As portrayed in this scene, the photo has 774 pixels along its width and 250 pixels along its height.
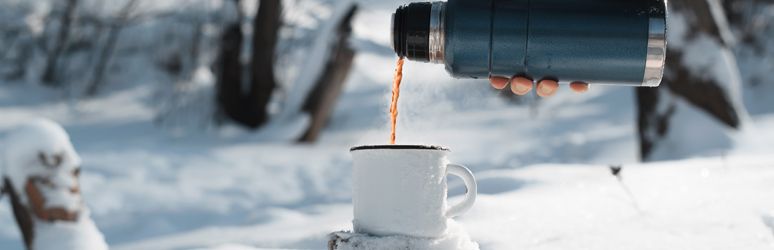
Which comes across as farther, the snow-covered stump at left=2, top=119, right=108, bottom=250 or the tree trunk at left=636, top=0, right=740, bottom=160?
the tree trunk at left=636, top=0, right=740, bottom=160

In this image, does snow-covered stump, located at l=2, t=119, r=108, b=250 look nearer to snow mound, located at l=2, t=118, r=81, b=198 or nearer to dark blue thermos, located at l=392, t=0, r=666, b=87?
snow mound, located at l=2, t=118, r=81, b=198

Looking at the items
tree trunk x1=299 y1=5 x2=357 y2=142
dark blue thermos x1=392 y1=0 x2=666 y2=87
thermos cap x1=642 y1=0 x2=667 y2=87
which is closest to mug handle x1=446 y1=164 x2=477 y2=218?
dark blue thermos x1=392 y1=0 x2=666 y2=87

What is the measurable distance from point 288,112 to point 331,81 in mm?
576

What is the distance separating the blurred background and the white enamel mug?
0.30 metres

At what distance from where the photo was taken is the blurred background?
281cm

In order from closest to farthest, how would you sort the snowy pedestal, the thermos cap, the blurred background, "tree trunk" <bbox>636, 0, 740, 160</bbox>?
1. the snowy pedestal
2. the thermos cap
3. the blurred background
4. "tree trunk" <bbox>636, 0, 740, 160</bbox>

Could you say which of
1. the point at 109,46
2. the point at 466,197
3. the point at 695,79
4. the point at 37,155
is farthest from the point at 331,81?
the point at 109,46

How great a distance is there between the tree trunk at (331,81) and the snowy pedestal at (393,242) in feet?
14.6

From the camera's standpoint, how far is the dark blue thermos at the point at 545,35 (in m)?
1.16

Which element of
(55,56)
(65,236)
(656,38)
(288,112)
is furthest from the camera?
(55,56)

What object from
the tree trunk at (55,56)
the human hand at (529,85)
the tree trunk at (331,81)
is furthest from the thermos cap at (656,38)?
the tree trunk at (55,56)

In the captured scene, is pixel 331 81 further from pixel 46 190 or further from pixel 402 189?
pixel 402 189

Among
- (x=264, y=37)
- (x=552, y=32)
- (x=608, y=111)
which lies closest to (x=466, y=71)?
(x=552, y=32)

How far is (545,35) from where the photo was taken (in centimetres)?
117
